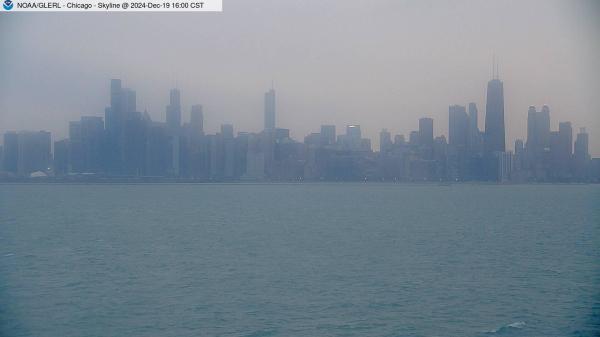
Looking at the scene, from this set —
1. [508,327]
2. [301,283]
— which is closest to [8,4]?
[301,283]

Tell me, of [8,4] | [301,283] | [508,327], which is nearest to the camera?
[8,4]

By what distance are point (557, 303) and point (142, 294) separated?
17824 millimetres

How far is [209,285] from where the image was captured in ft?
92.5

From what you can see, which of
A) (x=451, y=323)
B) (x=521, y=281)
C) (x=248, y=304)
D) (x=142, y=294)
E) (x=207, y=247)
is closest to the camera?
(x=451, y=323)

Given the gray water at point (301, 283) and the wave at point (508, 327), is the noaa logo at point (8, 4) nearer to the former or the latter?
the gray water at point (301, 283)

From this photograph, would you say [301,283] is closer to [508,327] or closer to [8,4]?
[508,327]

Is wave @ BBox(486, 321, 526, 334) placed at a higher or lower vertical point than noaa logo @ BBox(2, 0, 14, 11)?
lower

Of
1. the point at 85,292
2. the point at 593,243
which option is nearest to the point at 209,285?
the point at 85,292

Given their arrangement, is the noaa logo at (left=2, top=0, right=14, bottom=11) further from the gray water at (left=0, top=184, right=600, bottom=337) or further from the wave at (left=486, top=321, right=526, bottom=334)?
the wave at (left=486, top=321, right=526, bottom=334)

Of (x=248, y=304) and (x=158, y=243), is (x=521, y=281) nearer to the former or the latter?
(x=248, y=304)

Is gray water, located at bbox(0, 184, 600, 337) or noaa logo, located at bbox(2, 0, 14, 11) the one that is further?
gray water, located at bbox(0, 184, 600, 337)

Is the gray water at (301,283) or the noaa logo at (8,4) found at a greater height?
the noaa logo at (8,4)

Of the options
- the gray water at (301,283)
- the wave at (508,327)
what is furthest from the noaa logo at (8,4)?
the wave at (508,327)

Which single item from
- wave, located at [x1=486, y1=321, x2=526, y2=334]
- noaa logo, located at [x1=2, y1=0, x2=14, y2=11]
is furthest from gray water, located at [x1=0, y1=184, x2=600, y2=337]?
noaa logo, located at [x1=2, y1=0, x2=14, y2=11]
